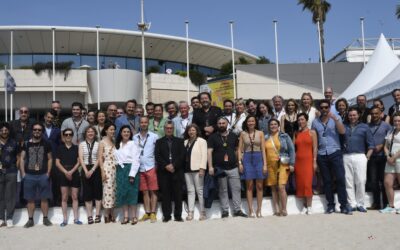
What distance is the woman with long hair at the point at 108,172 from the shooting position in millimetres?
6836

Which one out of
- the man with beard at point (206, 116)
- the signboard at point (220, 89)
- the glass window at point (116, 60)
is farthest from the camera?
the glass window at point (116, 60)

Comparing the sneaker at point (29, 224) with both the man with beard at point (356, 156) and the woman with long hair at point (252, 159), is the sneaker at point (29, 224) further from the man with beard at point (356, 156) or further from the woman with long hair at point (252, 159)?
the man with beard at point (356, 156)

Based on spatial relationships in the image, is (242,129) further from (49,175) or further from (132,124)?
(49,175)

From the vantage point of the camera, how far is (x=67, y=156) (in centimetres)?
685

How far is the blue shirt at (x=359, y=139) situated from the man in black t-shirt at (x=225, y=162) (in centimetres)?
208

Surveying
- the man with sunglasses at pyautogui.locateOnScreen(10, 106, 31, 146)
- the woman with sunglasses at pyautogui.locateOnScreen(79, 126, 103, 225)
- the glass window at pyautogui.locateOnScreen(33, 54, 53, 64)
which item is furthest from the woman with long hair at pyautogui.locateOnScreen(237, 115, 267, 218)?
the glass window at pyautogui.locateOnScreen(33, 54, 53, 64)

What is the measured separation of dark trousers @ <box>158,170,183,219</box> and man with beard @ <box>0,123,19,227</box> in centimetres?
254

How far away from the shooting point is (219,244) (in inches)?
209

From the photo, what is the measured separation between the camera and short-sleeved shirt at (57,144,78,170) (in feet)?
22.4

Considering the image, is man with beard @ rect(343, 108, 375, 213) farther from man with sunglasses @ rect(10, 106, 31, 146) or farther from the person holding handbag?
man with sunglasses @ rect(10, 106, 31, 146)

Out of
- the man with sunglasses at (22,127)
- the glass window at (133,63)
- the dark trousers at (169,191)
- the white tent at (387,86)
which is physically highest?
the glass window at (133,63)

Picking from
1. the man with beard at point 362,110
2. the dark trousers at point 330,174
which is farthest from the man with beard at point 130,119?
the man with beard at point 362,110

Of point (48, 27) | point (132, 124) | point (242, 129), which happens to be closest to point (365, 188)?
point (242, 129)

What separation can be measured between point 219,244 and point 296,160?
2.58 metres
